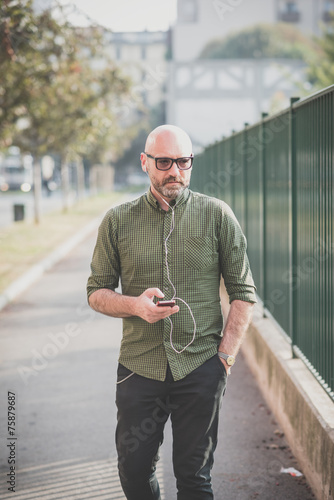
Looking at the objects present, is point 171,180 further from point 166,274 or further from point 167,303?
point 167,303

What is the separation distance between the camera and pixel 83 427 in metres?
5.76

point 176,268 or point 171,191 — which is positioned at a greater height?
point 171,191

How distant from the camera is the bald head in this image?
3.32m

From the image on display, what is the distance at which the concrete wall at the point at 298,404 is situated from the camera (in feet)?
13.5

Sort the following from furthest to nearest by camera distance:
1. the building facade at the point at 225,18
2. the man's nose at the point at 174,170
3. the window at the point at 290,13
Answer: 1. the window at the point at 290,13
2. the building facade at the point at 225,18
3. the man's nose at the point at 174,170

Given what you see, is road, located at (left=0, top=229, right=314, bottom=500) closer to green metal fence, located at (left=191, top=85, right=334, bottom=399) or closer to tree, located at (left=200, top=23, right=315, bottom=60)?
green metal fence, located at (left=191, top=85, right=334, bottom=399)

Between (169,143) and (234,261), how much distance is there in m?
0.62

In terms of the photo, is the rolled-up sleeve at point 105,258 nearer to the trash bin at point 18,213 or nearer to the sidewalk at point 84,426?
the sidewalk at point 84,426

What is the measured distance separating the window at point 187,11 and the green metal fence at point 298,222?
77.2m

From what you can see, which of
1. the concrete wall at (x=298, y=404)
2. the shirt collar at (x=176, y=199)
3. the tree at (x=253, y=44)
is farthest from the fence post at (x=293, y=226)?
the tree at (x=253, y=44)

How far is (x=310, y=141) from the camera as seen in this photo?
502 centimetres

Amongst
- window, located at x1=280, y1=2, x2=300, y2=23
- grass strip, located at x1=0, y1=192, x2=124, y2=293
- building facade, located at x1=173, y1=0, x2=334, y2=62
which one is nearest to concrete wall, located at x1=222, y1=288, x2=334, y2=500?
grass strip, located at x1=0, y1=192, x2=124, y2=293

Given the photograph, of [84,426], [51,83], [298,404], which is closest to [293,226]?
[298,404]

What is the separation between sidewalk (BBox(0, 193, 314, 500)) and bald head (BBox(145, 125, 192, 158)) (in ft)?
7.31
